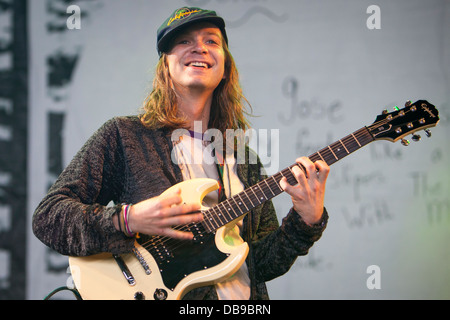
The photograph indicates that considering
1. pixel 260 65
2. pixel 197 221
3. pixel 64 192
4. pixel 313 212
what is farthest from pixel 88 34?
pixel 313 212

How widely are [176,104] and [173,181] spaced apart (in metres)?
0.37

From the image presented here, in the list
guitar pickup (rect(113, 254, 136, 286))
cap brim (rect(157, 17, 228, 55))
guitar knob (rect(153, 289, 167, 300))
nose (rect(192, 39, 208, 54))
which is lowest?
guitar knob (rect(153, 289, 167, 300))

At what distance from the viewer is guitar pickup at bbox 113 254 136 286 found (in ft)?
3.90

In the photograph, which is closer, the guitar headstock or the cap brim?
the guitar headstock

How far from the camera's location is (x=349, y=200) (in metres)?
2.27

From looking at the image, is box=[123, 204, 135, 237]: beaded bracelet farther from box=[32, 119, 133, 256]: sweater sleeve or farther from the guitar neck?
the guitar neck

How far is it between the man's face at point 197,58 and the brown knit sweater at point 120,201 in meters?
0.23

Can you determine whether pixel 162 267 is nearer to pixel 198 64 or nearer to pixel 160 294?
pixel 160 294

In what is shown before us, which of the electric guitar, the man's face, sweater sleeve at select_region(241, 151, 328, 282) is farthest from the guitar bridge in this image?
the man's face

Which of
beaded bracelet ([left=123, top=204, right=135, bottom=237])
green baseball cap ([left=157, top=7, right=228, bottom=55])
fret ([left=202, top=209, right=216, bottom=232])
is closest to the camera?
beaded bracelet ([left=123, top=204, right=135, bottom=237])

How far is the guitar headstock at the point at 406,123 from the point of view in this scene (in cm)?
133

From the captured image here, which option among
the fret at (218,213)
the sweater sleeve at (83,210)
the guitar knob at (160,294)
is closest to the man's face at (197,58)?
the sweater sleeve at (83,210)

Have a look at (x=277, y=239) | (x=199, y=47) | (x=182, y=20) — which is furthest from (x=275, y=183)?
(x=182, y=20)

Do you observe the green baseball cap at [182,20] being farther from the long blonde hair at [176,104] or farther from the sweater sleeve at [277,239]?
the sweater sleeve at [277,239]
